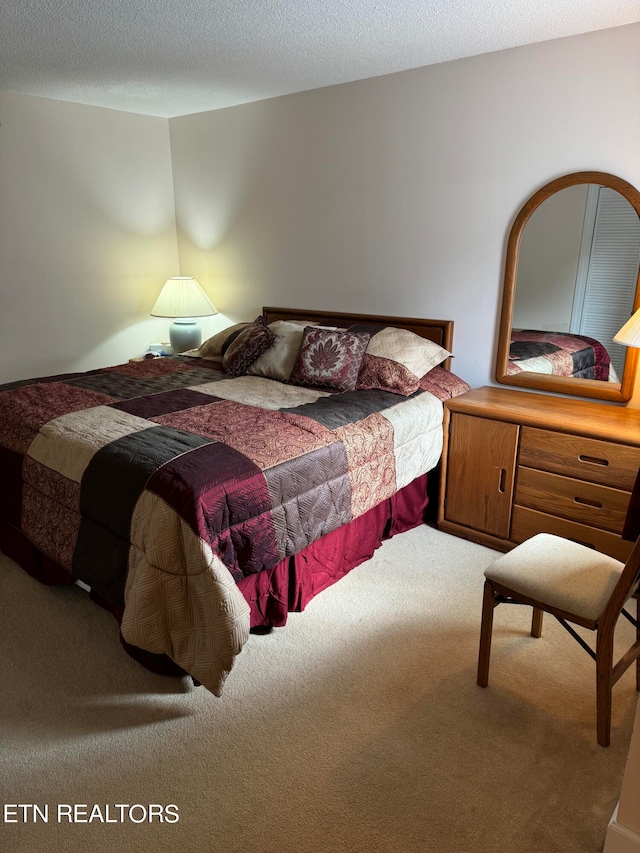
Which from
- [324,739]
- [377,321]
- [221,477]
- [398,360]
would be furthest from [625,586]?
[377,321]

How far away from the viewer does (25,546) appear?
258 cm

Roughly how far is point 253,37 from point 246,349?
153cm

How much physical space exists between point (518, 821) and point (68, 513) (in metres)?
1.75

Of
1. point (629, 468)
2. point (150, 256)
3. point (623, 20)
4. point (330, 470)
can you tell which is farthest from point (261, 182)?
point (629, 468)

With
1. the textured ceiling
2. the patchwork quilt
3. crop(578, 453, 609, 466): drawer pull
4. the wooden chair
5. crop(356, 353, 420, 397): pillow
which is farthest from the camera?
crop(356, 353, 420, 397): pillow

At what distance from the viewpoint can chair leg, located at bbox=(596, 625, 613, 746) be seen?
1.65 meters

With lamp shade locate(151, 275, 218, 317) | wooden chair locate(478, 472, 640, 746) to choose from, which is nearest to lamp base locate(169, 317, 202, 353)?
lamp shade locate(151, 275, 218, 317)

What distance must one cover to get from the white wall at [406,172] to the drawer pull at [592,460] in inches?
34.2

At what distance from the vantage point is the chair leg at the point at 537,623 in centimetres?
219

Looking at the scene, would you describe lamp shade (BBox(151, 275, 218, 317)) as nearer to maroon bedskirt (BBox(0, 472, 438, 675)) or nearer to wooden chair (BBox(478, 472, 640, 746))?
maroon bedskirt (BBox(0, 472, 438, 675))

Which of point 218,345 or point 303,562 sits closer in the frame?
point 303,562

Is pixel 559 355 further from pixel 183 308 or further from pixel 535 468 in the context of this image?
pixel 183 308

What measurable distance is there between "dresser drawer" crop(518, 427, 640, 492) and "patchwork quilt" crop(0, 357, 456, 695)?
49 cm

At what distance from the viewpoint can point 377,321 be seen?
3.56m
